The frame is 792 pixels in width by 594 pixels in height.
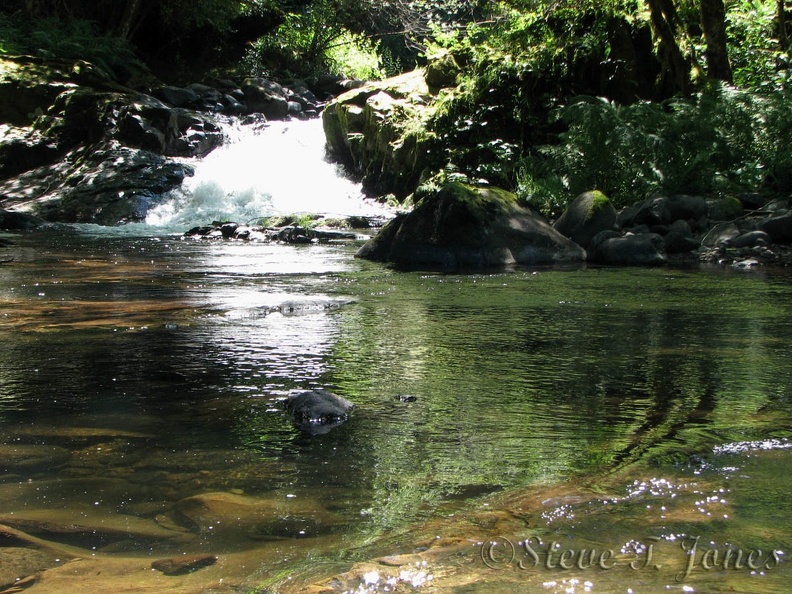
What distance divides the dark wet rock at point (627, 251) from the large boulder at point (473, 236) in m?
0.23

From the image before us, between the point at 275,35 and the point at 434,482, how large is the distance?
30559 mm

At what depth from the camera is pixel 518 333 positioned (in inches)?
201

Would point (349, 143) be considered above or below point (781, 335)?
above

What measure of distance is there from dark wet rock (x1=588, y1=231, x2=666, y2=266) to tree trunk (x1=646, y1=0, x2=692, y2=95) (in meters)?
6.61

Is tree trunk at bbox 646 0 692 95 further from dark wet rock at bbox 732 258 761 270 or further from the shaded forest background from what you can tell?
dark wet rock at bbox 732 258 761 270

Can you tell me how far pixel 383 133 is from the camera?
750 inches

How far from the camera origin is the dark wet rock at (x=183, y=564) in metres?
1.95

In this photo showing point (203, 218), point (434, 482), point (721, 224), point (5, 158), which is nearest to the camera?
point (434, 482)

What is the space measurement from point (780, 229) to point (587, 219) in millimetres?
2320

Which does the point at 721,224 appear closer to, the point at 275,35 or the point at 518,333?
the point at 518,333

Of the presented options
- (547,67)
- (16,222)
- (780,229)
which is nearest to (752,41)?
(547,67)

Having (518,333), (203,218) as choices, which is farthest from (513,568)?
(203,218)

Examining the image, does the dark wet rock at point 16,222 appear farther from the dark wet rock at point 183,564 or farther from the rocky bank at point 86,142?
the dark wet rock at point 183,564

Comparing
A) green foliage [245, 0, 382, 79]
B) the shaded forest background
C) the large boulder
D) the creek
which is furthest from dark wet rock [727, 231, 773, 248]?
green foliage [245, 0, 382, 79]
